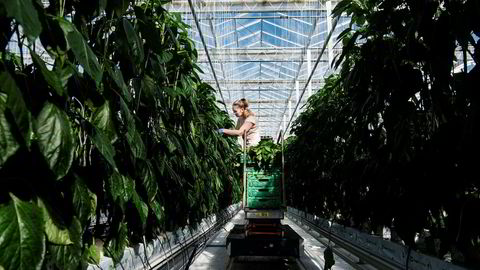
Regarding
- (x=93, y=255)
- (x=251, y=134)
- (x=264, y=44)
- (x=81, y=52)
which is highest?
(x=264, y=44)

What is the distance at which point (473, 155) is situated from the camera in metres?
1.62

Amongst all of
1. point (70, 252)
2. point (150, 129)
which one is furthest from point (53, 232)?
point (150, 129)

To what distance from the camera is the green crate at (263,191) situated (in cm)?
696

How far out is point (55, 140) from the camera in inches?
40.0

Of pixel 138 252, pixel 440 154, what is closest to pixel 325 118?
pixel 138 252

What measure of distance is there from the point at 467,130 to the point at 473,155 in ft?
0.45

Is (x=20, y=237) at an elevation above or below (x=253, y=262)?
above

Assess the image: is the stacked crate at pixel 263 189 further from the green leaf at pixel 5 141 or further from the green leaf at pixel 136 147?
the green leaf at pixel 5 141

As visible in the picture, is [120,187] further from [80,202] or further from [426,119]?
[426,119]

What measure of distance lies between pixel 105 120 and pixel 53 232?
0.50 m

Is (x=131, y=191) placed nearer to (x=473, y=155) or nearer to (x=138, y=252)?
(x=473, y=155)

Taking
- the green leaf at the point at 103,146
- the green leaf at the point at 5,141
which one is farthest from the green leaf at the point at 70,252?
the green leaf at the point at 5,141

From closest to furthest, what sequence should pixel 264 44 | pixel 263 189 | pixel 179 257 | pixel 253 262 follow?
pixel 179 257, pixel 263 189, pixel 253 262, pixel 264 44

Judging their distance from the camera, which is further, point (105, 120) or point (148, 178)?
point (148, 178)
